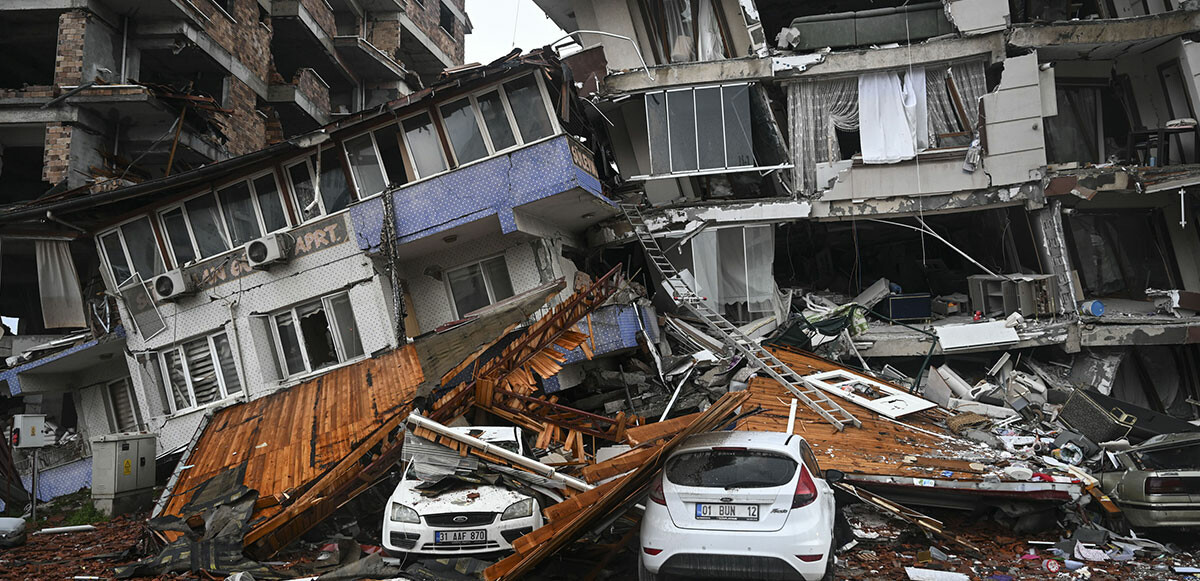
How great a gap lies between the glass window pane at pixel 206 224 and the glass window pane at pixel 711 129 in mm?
11088

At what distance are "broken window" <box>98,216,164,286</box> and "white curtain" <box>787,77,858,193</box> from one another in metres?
14.9

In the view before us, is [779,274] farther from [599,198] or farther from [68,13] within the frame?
[68,13]

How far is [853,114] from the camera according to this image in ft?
57.4

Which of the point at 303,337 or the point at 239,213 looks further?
the point at 239,213

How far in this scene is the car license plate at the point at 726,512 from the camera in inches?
249

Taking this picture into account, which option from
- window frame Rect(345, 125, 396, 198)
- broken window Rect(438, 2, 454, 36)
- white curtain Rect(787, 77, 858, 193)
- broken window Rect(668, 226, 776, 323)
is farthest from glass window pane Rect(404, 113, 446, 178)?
broken window Rect(438, 2, 454, 36)

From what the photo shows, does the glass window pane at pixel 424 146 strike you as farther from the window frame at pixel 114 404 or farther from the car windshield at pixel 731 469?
the window frame at pixel 114 404

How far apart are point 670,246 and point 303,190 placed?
8629mm

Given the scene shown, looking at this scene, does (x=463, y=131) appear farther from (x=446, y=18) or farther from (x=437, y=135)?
(x=446, y=18)

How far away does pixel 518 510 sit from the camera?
7.45 meters

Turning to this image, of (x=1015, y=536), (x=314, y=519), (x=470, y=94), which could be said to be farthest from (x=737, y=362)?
(x=314, y=519)

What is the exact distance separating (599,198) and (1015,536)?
944cm

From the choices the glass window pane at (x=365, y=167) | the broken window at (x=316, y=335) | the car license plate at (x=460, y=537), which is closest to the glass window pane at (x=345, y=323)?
the broken window at (x=316, y=335)

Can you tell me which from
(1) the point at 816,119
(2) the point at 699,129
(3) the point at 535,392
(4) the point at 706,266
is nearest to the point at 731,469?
(3) the point at 535,392
